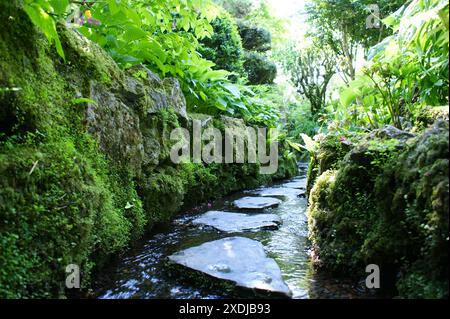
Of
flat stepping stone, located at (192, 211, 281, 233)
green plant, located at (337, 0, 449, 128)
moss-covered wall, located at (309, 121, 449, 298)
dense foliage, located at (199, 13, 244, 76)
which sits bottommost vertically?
flat stepping stone, located at (192, 211, 281, 233)

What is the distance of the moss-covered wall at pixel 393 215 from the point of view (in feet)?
5.54

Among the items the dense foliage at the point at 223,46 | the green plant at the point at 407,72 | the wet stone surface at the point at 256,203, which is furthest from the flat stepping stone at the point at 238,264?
the dense foliage at the point at 223,46

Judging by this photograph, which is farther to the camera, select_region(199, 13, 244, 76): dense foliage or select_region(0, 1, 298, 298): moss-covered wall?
select_region(199, 13, 244, 76): dense foliage

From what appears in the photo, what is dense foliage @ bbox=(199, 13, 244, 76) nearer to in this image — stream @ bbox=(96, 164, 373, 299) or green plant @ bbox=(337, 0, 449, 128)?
green plant @ bbox=(337, 0, 449, 128)

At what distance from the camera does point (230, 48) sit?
8.87 meters

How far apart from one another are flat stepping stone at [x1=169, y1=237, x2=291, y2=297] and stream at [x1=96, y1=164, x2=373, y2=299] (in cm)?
10

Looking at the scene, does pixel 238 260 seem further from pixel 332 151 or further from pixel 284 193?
pixel 284 193

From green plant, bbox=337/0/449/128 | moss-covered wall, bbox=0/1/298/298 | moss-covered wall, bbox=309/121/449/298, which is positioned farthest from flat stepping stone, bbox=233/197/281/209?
moss-covered wall, bbox=309/121/449/298

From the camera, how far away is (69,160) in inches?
89.4

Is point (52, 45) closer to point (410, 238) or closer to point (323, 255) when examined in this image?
point (323, 255)

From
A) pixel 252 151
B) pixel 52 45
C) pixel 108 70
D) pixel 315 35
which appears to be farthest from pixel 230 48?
pixel 52 45

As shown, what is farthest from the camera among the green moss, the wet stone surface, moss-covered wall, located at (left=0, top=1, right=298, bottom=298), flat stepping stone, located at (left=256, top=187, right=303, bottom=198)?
flat stepping stone, located at (left=256, top=187, right=303, bottom=198)

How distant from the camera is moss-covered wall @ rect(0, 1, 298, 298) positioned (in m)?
1.82
